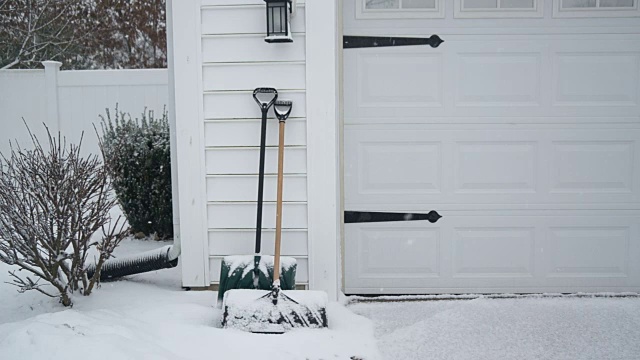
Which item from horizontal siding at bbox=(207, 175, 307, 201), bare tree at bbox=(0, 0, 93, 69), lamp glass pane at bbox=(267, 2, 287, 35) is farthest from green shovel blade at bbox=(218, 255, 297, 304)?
bare tree at bbox=(0, 0, 93, 69)

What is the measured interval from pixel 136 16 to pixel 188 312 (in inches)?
353

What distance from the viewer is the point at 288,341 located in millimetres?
2691

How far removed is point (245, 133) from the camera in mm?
3301

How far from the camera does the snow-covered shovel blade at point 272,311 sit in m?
2.80

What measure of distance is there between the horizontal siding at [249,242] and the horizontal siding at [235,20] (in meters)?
1.13

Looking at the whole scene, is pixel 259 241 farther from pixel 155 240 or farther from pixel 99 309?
pixel 155 240

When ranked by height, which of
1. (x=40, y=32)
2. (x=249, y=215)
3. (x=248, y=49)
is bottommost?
(x=249, y=215)

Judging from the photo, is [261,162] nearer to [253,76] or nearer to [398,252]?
[253,76]

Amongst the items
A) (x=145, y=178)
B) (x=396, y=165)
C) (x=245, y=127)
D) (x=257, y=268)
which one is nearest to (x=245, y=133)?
(x=245, y=127)

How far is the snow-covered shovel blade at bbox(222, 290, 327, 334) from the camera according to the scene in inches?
110

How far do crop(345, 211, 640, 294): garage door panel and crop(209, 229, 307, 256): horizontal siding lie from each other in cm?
40

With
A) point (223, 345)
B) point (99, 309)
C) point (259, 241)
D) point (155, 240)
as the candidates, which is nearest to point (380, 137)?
point (259, 241)

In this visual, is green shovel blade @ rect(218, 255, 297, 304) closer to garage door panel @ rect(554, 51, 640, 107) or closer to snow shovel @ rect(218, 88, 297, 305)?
snow shovel @ rect(218, 88, 297, 305)

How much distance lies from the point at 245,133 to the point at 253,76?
32 centimetres
